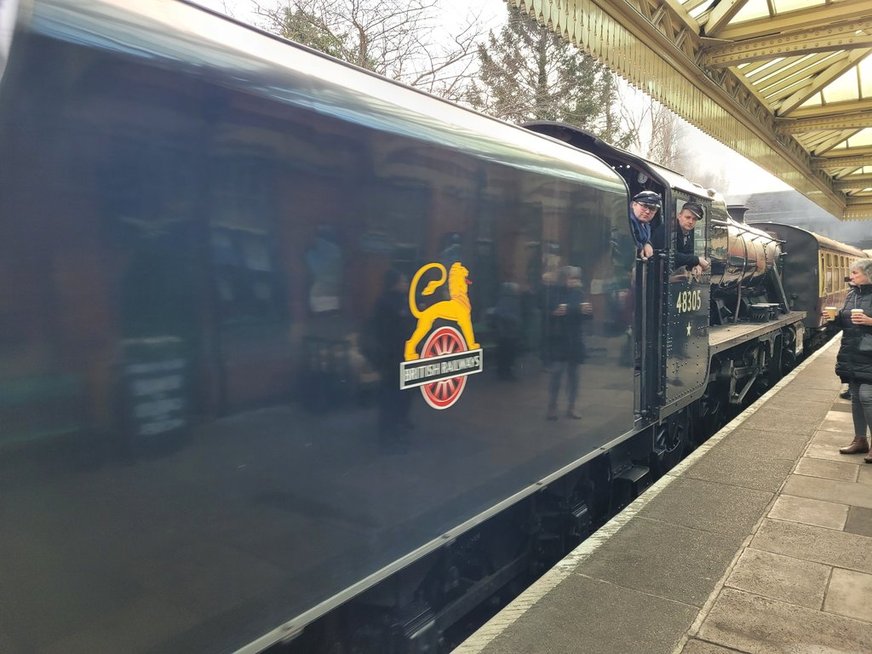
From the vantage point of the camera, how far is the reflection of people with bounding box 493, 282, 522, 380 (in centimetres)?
275

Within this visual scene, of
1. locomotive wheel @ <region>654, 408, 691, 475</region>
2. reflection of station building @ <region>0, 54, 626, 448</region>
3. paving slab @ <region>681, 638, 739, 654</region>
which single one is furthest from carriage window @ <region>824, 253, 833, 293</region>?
reflection of station building @ <region>0, 54, 626, 448</region>

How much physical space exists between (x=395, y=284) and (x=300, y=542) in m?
0.90

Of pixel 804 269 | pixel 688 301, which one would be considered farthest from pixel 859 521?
pixel 804 269

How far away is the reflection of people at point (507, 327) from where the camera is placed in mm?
2750

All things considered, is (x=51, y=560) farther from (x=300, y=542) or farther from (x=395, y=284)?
(x=395, y=284)

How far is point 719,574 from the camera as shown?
3.29 m

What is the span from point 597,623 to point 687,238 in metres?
3.39

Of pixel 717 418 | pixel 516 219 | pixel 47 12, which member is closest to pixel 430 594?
pixel 516 219

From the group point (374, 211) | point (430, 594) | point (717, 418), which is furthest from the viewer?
point (717, 418)

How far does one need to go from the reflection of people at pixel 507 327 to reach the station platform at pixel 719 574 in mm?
1157

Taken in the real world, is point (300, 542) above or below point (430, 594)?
above

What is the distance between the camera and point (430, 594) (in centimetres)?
281

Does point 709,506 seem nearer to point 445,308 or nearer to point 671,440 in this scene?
point 671,440

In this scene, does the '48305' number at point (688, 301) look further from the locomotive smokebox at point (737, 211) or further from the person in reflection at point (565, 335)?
the locomotive smokebox at point (737, 211)
